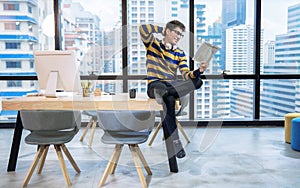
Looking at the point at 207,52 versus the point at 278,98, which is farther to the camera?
the point at 278,98

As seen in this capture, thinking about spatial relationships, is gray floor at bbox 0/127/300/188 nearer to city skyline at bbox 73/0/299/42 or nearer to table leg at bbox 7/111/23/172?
table leg at bbox 7/111/23/172

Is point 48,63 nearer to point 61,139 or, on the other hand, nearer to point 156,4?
point 61,139

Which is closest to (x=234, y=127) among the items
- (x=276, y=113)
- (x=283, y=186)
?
(x=276, y=113)

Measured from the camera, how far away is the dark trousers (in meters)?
3.35

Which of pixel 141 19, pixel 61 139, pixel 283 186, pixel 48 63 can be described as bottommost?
pixel 283 186

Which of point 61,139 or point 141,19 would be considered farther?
point 141,19

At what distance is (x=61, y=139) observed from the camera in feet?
10.4

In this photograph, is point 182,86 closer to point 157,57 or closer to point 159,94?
point 159,94

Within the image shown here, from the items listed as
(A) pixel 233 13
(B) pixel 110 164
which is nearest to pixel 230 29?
(A) pixel 233 13

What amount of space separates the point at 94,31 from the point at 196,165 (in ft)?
10.2

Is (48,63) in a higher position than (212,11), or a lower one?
lower

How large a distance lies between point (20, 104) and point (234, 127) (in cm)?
366

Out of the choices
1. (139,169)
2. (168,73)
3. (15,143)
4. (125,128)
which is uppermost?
(168,73)

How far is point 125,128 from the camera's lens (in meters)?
3.02
